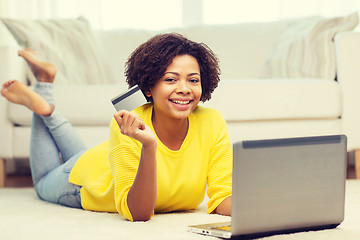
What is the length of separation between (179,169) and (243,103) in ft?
3.14

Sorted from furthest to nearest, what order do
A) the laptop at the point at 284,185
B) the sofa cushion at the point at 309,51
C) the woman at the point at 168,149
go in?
the sofa cushion at the point at 309,51 < the woman at the point at 168,149 < the laptop at the point at 284,185

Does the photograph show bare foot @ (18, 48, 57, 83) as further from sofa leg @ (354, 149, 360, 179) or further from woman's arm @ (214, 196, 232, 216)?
sofa leg @ (354, 149, 360, 179)

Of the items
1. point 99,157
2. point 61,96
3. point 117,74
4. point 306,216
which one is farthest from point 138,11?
point 306,216

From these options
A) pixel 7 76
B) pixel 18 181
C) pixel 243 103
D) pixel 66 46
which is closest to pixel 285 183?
pixel 243 103

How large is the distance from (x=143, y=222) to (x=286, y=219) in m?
0.39

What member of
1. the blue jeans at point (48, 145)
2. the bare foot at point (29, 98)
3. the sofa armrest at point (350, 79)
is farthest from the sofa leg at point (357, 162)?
the bare foot at point (29, 98)

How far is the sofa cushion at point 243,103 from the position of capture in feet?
7.68

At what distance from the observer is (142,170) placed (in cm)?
127

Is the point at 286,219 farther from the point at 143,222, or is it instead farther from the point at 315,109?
the point at 315,109

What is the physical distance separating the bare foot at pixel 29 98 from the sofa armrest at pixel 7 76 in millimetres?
414

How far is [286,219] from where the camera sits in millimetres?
1069

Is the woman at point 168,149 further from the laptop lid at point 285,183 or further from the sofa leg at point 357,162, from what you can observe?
the sofa leg at point 357,162

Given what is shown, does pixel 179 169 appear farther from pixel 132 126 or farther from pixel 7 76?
pixel 7 76

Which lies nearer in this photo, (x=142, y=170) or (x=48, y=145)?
(x=142, y=170)
